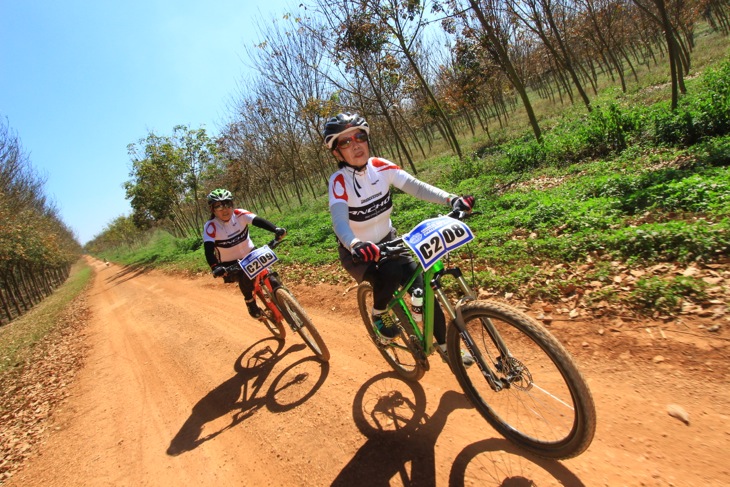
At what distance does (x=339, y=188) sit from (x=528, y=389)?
2295mm

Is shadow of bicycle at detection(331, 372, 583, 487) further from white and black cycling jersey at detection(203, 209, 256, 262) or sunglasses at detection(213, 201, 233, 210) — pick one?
sunglasses at detection(213, 201, 233, 210)

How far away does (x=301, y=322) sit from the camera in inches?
193

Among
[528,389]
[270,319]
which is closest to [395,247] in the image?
[528,389]

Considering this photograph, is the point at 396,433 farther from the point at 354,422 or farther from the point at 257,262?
the point at 257,262

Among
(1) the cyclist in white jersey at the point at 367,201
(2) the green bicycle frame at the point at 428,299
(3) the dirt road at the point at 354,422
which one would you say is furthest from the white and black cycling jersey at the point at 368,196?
(3) the dirt road at the point at 354,422

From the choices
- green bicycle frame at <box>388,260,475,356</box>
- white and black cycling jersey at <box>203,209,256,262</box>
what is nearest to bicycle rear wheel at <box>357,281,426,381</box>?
green bicycle frame at <box>388,260,475,356</box>

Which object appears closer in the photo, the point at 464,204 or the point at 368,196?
the point at 464,204

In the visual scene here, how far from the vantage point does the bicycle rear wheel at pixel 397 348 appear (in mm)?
3563

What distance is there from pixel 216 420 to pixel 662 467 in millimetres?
4259

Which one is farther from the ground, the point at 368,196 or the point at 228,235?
the point at 228,235

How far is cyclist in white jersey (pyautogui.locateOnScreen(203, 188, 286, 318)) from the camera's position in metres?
5.66

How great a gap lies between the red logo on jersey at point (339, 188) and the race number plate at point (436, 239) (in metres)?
Result: 0.95

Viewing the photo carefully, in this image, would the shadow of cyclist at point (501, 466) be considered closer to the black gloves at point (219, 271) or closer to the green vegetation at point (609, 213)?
the green vegetation at point (609, 213)

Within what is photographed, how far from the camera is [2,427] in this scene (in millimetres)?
5727
